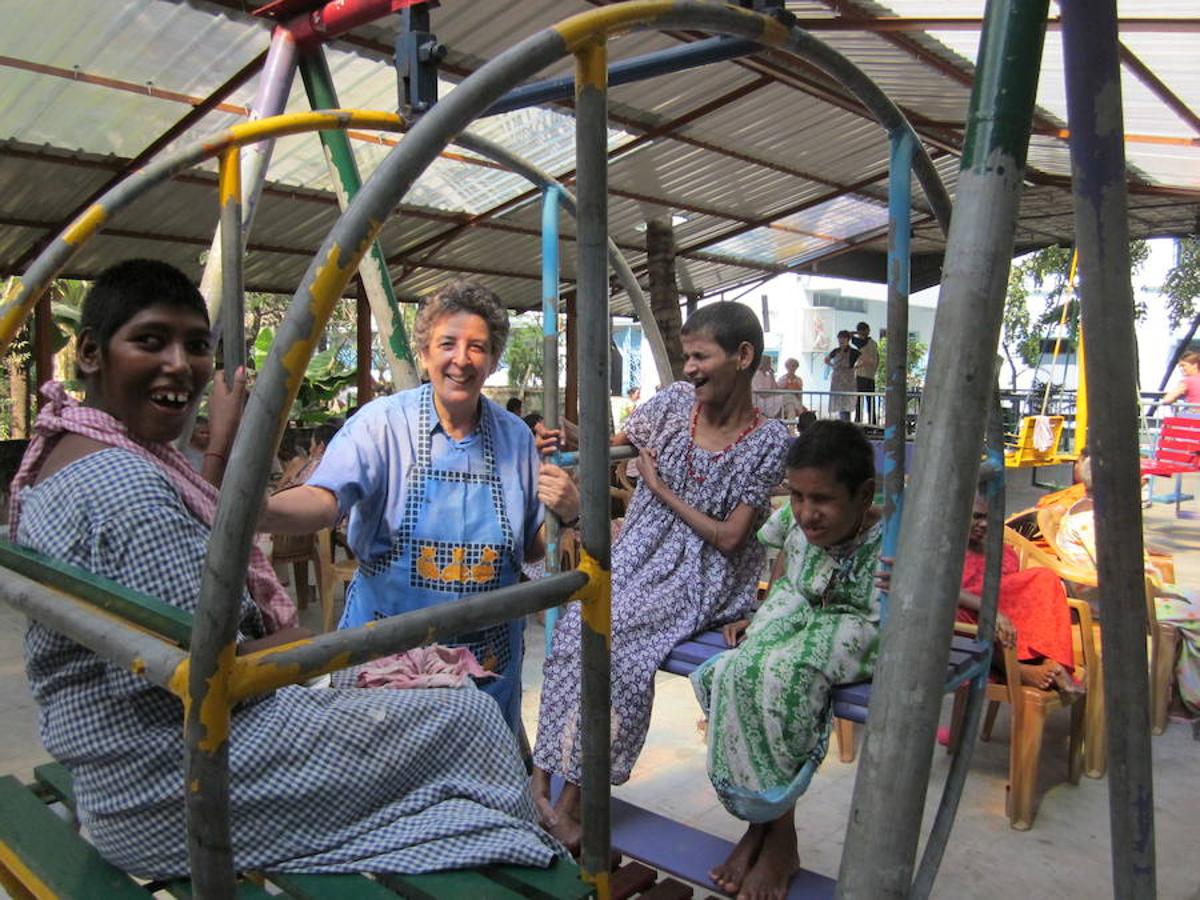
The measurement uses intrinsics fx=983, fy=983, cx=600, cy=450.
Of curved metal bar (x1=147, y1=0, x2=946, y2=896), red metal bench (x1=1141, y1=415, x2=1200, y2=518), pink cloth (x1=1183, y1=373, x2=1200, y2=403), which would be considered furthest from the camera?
pink cloth (x1=1183, y1=373, x2=1200, y2=403)

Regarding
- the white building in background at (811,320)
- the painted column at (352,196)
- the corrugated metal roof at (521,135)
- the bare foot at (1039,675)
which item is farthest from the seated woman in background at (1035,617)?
the white building in background at (811,320)

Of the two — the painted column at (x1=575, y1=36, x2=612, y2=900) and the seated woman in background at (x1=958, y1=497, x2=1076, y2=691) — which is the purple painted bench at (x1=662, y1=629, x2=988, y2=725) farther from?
the seated woman in background at (x1=958, y1=497, x2=1076, y2=691)

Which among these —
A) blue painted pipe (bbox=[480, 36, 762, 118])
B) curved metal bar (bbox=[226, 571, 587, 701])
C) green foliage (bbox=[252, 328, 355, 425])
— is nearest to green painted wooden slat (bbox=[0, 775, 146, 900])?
curved metal bar (bbox=[226, 571, 587, 701])

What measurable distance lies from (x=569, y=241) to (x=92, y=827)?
1052cm

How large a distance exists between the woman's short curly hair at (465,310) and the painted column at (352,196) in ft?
0.91

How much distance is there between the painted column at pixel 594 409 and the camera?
1313mm

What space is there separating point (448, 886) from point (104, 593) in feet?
1.89

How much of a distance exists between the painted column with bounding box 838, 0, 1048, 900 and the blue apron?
1274 mm

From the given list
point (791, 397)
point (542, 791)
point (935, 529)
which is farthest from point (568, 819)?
point (791, 397)

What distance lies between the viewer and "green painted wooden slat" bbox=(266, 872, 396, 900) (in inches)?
50.4

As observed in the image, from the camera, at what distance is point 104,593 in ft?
3.71

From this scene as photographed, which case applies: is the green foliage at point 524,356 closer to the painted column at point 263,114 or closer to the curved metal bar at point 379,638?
the painted column at point 263,114

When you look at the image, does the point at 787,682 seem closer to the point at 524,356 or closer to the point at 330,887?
the point at 330,887

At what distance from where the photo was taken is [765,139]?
9.84m
